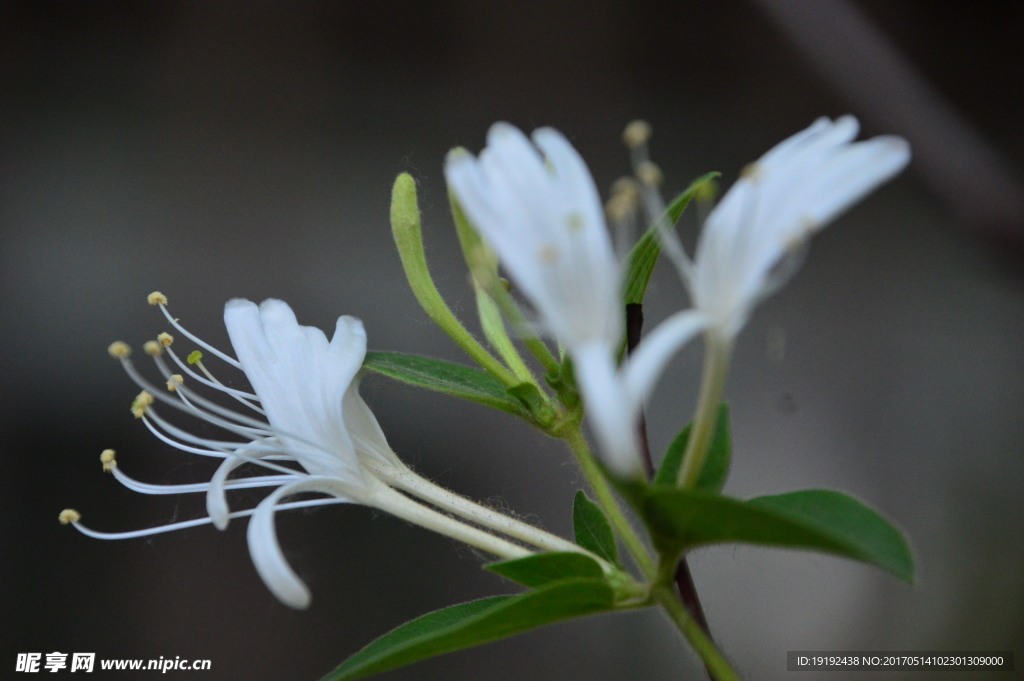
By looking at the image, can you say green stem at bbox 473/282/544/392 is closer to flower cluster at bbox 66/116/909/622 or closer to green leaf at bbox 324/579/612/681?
flower cluster at bbox 66/116/909/622

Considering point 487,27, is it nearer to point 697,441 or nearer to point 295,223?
→ point 295,223

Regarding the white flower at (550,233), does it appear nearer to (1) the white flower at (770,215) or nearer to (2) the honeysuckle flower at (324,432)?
(1) the white flower at (770,215)

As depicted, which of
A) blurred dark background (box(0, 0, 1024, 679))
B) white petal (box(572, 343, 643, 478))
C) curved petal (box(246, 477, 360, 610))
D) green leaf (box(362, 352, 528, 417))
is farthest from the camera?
blurred dark background (box(0, 0, 1024, 679))

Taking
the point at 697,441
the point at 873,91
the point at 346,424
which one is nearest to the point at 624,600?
the point at 697,441

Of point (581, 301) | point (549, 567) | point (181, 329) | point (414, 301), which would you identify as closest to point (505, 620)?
point (549, 567)

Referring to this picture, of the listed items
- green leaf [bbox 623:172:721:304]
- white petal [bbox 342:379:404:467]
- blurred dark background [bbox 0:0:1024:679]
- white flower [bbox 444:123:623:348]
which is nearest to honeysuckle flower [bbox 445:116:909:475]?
white flower [bbox 444:123:623:348]

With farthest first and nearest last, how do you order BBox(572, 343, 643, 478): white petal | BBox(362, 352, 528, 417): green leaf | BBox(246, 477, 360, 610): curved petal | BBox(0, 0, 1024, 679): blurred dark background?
BBox(0, 0, 1024, 679): blurred dark background
BBox(362, 352, 528, 417): green leaf
BBox(246, 477, 360, 610): curved petal
BBox(572, 343, 643, 478): white petal

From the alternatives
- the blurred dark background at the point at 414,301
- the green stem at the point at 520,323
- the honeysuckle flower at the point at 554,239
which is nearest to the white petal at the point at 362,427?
the green stem at the point at 520,323
